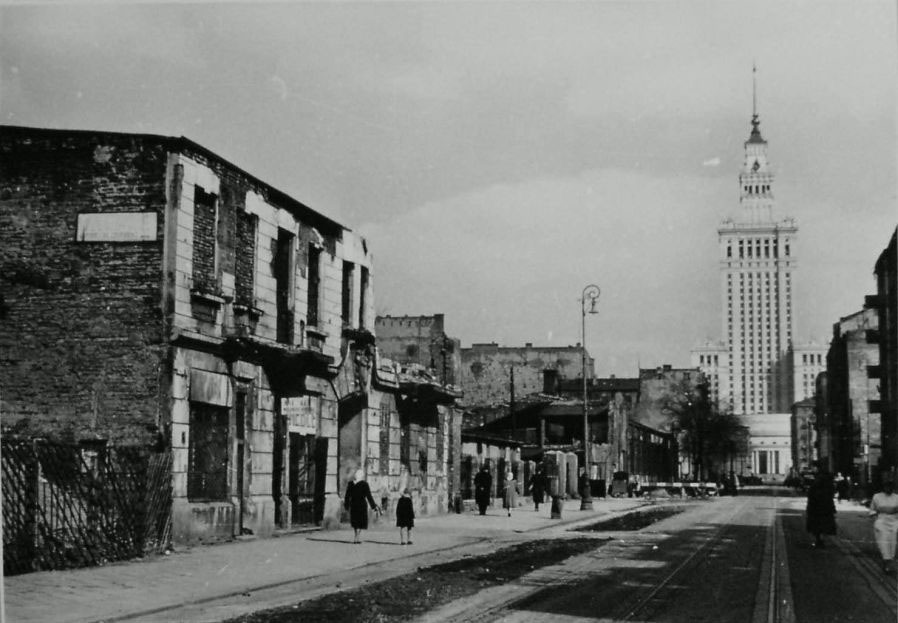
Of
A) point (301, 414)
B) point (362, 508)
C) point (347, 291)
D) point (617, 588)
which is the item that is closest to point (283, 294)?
point (301, 414)

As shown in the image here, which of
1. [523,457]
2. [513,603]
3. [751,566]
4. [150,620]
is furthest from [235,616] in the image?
[523,457]

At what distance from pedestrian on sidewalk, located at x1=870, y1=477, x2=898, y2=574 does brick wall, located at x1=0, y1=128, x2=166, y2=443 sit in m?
12.5

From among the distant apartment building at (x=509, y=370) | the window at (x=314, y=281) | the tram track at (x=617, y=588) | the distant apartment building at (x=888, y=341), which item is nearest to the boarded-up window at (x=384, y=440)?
the window at (x=314, y=281)

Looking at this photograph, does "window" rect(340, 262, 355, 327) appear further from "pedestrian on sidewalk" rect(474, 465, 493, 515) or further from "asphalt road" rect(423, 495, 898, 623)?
"pedestrian on sidewalk" rect(474, 465, 493, 515)

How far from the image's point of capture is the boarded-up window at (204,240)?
813 inches

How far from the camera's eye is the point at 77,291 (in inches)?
781

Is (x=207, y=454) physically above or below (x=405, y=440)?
below

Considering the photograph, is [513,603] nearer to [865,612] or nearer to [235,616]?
[235,616]

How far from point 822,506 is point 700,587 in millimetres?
9891

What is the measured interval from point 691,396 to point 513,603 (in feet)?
310

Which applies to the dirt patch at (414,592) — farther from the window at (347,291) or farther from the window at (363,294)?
the window at (363,294)

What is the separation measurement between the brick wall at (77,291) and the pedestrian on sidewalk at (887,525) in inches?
491

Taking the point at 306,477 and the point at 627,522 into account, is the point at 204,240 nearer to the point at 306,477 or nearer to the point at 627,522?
the point at 306,477

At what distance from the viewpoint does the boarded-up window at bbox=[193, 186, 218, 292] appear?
2066 centimetres
